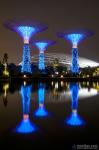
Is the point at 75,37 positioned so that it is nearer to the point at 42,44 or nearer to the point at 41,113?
the point at 42,44

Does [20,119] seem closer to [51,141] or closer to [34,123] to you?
[34,123]

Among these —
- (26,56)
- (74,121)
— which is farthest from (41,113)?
(26,56)

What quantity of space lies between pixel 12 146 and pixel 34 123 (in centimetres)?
307

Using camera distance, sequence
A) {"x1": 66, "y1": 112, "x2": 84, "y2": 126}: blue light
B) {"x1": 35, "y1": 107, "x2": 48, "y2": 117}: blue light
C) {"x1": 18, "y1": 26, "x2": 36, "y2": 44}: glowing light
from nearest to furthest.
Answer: {"x1": 66, "y1": 112, "x2": 84, "y2": 126}: blue light, {"x1": 35, "y1": 107, "x2": 48, "y2": 117}: blue light, {"x1": 18, "y1": 26, "x2": 36, "y2": 44}: glowing light

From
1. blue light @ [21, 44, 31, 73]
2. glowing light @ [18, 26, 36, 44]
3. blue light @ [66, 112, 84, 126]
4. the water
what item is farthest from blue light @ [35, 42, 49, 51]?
blue light @ [66, 112, 84, 126]

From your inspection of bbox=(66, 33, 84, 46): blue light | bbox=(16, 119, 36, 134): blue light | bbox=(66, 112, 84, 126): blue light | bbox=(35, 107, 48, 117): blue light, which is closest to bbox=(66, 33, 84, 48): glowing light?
bbox=(66, 33, 84, 46): blue light

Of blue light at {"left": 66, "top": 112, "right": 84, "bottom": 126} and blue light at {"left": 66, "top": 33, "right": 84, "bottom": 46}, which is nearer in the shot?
blue light at {"left": 66, "top": 112, "right": 84, "bottom": 126}

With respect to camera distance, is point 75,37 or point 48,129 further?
point 75,37

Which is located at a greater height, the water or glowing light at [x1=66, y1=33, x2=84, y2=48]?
glowing light at [x1=66, y1=33, x2=84, y2=48]

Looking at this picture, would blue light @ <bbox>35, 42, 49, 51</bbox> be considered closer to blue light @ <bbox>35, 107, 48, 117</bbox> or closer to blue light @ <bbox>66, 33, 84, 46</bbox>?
blue light @ <bbox>66, 33, 84, 46</bbox>

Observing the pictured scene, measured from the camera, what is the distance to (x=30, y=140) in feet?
26.9

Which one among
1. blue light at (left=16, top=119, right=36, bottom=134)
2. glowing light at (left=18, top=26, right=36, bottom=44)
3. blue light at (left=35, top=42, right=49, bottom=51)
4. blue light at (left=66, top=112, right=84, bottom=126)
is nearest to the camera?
blue light at (left=16, top=119, right=36, bottom=134)

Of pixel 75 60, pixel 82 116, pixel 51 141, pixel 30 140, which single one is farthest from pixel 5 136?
pixel 75 60

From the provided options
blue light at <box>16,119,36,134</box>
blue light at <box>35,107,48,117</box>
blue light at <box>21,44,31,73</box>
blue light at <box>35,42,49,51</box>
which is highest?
blue light at <box>35,42,49,51</box>
